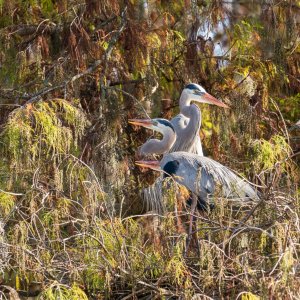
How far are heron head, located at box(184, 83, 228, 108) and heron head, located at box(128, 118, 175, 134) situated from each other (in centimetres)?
25

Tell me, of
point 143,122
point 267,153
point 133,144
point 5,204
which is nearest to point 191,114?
point 133,144

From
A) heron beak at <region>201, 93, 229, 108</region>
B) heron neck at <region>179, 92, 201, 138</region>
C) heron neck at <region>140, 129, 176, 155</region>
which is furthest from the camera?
heron neck at <region>179, 92, 201, 138</region>

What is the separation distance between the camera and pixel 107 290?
14.5 ft

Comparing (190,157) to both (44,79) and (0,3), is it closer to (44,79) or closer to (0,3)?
(44,79)

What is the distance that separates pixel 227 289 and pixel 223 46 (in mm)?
3143

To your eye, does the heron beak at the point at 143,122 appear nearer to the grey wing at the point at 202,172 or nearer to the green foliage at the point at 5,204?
the grey wing at the point at 202,172

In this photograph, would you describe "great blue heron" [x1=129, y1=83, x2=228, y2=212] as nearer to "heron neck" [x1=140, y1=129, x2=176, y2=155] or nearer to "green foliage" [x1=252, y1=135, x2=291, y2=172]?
"heron neck" [x1=140, y1=129, x2=176, y2=155]

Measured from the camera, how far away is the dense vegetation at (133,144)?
4.23 m

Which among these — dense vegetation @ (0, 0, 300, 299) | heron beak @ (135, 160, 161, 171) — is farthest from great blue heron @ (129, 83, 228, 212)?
heron beak @ (135, 160, 161, 171)

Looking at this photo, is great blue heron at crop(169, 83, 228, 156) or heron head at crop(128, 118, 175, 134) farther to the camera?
great blue heron at crop(169, 83, 228, 156)

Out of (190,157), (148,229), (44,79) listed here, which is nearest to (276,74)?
(190,157)

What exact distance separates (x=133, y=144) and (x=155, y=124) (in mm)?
418

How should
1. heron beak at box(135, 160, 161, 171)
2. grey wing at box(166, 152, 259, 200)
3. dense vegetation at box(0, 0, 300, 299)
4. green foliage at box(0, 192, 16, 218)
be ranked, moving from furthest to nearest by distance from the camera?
heron beak at box(135, 160, 161, 171) → grey wing at box(166, 152, 259, 200) → green foliage at box(0, 192, 16, 218) → dense vegetation at box(0, 0, 300, 299)

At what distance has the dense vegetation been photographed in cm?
423
